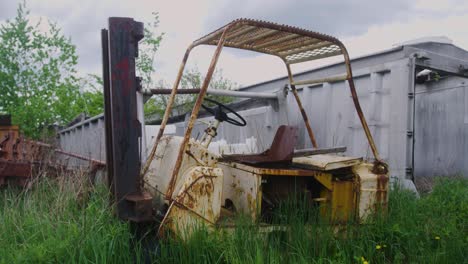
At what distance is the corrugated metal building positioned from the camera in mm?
4781

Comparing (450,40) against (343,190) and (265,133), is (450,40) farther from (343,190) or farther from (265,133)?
(343,190)

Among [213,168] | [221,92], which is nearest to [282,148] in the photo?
[213,168]

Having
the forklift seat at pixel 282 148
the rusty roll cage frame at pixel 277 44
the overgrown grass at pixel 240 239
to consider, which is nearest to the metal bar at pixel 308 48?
the rusty roll cage frame at pixel 277 44

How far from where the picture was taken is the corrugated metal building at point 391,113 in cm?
478

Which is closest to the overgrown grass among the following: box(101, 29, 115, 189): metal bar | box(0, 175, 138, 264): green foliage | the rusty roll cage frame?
box(0, 175, 138, 264): green foliage

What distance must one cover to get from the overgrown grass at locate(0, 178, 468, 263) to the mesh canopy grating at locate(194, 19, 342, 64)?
1.49 metres

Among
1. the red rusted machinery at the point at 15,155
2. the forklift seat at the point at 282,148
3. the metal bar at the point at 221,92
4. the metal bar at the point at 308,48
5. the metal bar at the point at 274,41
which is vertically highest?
the metal bar at the point at 274,41

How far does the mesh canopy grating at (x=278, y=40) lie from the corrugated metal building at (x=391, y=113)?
1030 mm

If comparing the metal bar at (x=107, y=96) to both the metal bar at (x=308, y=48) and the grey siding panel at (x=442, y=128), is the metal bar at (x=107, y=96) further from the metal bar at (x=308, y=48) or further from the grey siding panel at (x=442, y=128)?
the grey siding panel at (x=442, y=128)

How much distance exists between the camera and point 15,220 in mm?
3609

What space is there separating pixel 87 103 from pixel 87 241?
1321 centimetres

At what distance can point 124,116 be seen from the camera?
3164 millimetres

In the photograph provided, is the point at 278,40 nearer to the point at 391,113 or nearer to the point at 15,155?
the point at 391,113

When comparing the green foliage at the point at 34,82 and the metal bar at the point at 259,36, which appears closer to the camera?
the metal bar at the point at 259,36
